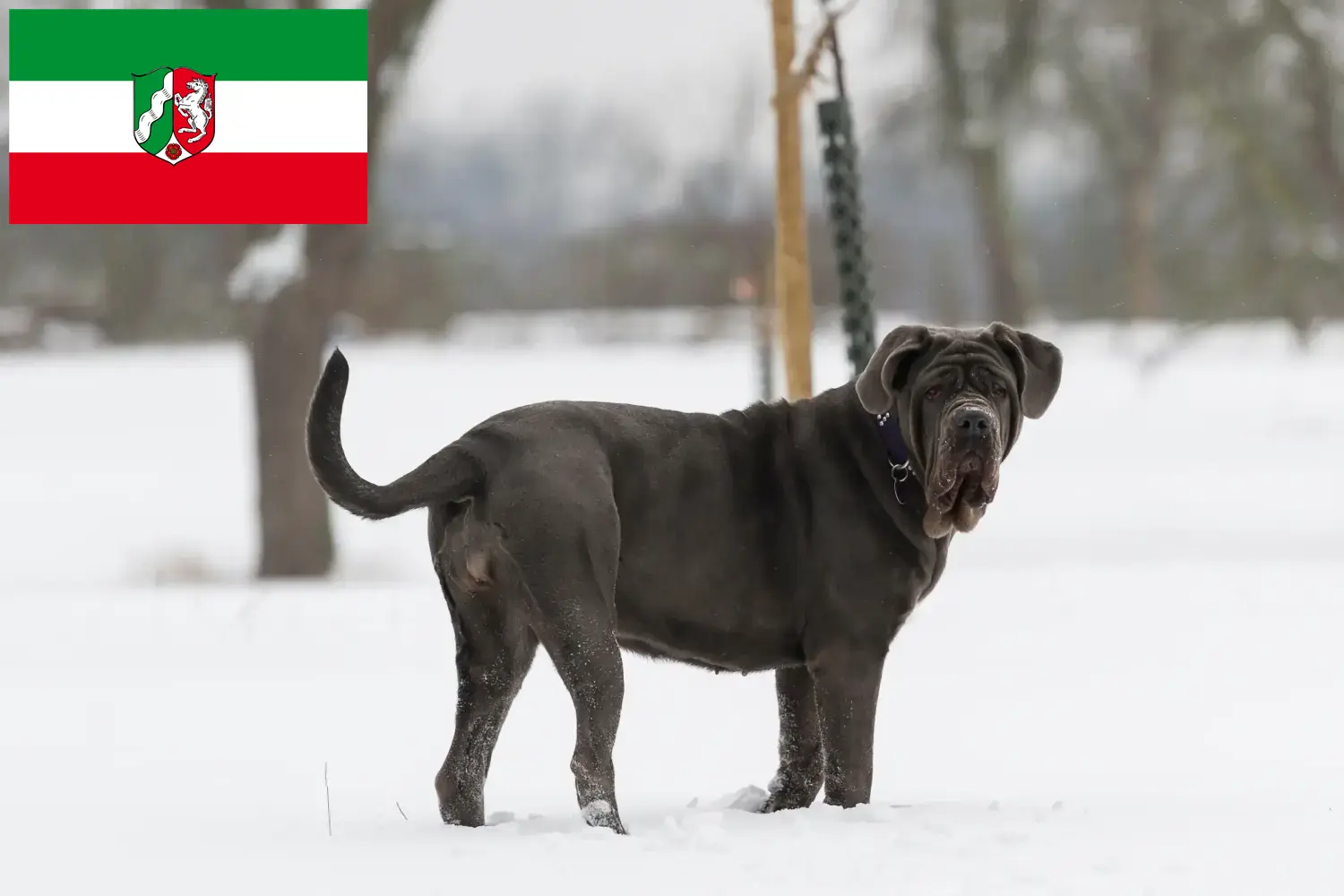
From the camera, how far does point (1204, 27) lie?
1434cm

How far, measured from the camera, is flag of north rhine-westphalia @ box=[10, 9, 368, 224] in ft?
30.8

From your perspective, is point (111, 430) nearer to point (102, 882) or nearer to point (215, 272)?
point (215, 272)

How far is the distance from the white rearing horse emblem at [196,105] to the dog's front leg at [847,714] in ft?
21.5

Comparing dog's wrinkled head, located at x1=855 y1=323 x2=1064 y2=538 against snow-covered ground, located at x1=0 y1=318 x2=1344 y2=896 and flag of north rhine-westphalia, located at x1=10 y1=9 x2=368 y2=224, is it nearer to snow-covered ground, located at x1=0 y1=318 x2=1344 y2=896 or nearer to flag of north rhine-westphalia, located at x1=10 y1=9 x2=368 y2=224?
snow-covered ground, located at x1=0 y1=318 x2=1344 y2=896

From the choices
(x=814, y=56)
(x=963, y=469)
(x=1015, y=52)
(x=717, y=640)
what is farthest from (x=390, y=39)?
(x=963, y=469)

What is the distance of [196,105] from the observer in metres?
9.52

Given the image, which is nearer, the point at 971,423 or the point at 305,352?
the point at 971,423

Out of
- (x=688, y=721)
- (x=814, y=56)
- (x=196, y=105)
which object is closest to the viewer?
(x=688, y=721)

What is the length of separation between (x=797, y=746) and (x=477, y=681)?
109 cm

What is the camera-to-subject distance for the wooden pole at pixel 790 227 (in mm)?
8188

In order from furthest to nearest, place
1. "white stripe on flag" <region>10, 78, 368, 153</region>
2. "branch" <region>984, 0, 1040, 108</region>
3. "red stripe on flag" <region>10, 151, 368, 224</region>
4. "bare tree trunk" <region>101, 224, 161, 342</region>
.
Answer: "bare tree trunk" <region>101, 224, 161, 342</region>
"branch" <region>984, 0, 1040, 108</region>
"red stripe on flag" <region>10, 151, 368, 224</region>
"white stripe on flag" <region>10, 78, 368, 153</region>

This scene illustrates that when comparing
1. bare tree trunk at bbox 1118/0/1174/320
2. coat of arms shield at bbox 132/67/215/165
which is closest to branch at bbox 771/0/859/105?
coat of arms shield at bbox 132/67/215/165

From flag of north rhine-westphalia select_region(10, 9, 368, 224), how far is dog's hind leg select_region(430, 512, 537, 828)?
19.0 feet

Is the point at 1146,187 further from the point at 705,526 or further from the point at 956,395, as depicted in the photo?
the point at 705,526
